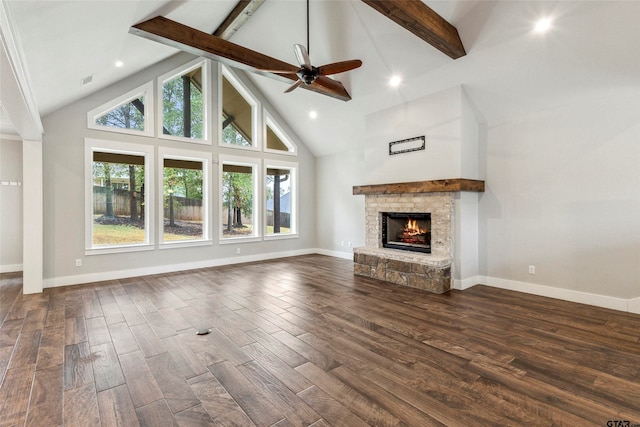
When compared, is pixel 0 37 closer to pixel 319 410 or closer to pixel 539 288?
pixel 319 410

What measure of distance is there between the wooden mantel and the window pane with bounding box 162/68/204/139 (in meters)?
4.20

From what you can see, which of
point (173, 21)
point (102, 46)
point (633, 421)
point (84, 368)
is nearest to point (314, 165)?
point (173, 21)

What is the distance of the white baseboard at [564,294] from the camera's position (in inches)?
150

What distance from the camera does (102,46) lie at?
3.59 m

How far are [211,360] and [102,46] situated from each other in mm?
3762

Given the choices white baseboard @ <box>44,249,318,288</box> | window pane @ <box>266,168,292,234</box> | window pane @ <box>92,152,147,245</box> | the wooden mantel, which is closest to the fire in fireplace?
the wooden mantel

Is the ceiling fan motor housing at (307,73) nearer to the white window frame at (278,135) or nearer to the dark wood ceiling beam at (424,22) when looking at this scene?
the dark wood ceiling beam at (424,22)

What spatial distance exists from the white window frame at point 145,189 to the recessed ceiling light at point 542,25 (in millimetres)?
6488

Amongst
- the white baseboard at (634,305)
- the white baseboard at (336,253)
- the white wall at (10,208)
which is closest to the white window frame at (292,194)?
the white baseboard at (336,253)

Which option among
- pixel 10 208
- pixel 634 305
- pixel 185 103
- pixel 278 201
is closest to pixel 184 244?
pixel 278 201

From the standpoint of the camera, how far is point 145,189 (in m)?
6.02

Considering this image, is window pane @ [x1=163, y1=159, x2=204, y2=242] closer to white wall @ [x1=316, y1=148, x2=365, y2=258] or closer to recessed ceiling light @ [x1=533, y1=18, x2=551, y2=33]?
white wall @ [x1=316, y1=148, x2=365, y2=258]

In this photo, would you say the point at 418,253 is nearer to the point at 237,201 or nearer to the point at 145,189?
the point at 237,201

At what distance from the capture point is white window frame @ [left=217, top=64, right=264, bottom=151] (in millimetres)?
6945
